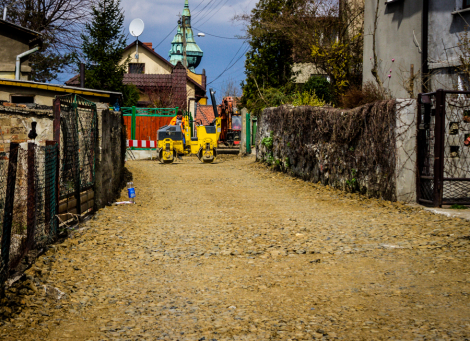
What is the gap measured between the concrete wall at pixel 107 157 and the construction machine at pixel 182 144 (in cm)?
1078

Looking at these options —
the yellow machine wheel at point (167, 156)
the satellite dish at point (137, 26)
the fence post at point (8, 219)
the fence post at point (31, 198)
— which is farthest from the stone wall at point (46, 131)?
the satellite dish at point (137, 26)

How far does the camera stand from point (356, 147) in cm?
1234

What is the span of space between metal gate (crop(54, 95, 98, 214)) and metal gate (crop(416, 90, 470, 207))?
624 cm

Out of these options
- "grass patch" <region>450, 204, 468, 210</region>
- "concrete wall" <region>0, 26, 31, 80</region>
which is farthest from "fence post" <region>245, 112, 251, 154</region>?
"grass patch" <region>450, 204, 468, 210</region>

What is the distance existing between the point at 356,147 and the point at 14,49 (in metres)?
16.0

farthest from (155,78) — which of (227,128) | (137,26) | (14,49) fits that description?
(14,49)

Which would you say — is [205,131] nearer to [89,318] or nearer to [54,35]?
[54,35]

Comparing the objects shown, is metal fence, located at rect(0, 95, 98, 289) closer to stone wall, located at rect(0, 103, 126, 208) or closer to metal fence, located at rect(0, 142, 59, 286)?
metal fence, located at rect(0, 142, 59, 286)

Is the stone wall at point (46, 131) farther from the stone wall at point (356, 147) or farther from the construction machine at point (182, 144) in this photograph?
the construction machine at point (182, 144)

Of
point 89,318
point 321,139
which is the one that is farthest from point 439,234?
point 321,139

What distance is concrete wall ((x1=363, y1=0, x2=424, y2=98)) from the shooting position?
17094mm

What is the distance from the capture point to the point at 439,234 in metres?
7.79

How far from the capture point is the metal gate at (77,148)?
310 inches

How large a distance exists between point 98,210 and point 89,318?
5.55 meters
